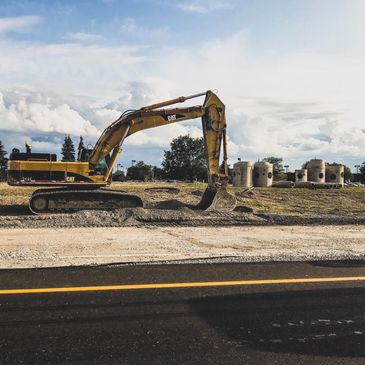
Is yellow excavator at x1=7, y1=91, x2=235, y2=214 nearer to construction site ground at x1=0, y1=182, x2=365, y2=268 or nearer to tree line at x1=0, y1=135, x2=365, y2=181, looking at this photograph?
construction site ground at x1=0, y1=182, x2=365, y2=268

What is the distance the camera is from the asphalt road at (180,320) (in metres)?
3.74

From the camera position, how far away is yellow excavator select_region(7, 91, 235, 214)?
1571cm

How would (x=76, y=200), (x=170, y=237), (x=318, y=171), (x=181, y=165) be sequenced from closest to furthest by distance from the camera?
(x=170, y=237) < (x=76, y=200) < (x=318, y=171) < (x=181, y=165)

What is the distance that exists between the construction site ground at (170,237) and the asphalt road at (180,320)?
135 centimetres

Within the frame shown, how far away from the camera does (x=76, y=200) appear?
1603cm

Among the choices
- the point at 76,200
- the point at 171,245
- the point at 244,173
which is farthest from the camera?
the point at 244,173

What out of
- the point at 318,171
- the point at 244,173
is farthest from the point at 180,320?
the point at 318,171

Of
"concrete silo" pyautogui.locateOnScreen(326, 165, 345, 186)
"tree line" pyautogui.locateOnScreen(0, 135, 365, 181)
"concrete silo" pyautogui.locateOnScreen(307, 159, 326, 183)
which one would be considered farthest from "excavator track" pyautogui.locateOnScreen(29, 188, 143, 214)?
"tree line" pyautogui.locateOnScreen(0, 135, 365, 181)

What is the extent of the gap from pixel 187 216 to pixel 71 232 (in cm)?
453

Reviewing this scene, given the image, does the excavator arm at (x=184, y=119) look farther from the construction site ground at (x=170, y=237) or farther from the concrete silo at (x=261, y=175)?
the concrete silo at (x=261, y=175)

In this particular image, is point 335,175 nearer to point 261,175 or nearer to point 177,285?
point 261,175

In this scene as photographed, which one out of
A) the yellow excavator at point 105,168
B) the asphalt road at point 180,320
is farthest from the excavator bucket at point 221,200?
the asphalt road at point 180,320

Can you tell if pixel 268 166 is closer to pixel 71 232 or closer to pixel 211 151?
pixel 211 151

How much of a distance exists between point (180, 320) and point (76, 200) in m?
12.1
